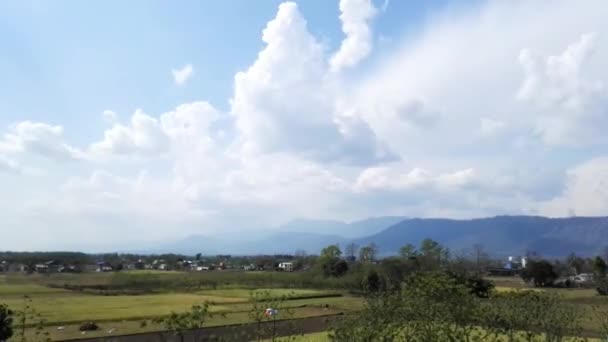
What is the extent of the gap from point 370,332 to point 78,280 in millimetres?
88003

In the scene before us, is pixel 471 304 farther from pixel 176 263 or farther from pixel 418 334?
pixel 176 263

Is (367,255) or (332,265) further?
(367,255)

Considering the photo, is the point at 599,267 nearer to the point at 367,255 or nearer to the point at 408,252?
the point at 408,252

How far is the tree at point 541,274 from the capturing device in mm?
81312

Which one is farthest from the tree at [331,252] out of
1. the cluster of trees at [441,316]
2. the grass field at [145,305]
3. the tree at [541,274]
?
the cluster of trees at [441,316]

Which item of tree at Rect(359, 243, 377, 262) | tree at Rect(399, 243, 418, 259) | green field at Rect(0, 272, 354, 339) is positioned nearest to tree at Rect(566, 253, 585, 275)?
tree at Rect(399, 243, 418, 259)

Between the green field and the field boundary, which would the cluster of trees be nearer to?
the field boundary

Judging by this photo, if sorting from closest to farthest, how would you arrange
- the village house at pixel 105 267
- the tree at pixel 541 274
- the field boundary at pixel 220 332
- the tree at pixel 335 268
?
the field boundary at pixel 220 332 → the tree at pixel 541 274 → the tree at pixel 335 268 → the village house at pixel 105 267

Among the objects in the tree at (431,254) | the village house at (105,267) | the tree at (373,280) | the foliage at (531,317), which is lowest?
the tree at (373,280)

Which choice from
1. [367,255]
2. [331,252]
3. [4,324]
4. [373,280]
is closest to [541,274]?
A: [373,280]

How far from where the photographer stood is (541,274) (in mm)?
81125

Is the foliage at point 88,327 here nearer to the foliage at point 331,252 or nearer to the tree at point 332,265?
the tree at point 332,265

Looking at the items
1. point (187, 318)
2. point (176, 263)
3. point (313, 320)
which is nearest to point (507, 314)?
point (187, 318)

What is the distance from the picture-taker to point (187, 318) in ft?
50.9
